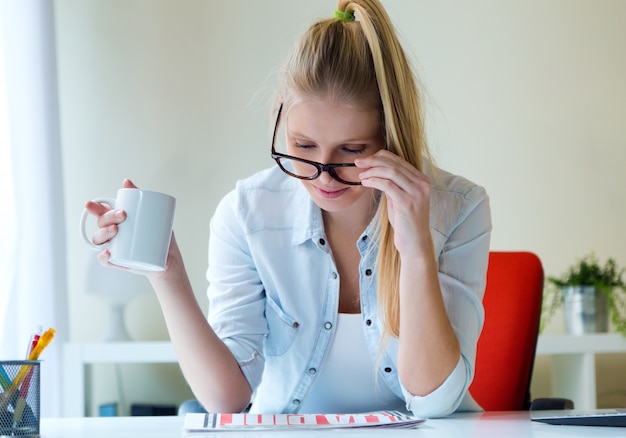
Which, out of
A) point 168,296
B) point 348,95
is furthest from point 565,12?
point 168,296

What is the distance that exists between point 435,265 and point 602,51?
2.12 m

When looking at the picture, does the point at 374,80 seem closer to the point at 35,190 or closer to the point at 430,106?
the point at 35,190

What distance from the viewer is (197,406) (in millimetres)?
1554

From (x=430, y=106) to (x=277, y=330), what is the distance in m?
1.76

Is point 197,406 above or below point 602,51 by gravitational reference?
below

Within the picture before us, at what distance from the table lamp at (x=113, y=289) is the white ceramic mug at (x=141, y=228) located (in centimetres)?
181

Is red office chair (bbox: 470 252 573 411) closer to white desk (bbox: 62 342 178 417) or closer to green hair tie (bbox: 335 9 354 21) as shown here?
green hair tie (bbox: 335 9 354 21)

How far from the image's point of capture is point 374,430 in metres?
0.98

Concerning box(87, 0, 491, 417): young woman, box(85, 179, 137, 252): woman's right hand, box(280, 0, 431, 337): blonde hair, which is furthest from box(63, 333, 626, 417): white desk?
box(85, 179, 137, 252): woman's right hand

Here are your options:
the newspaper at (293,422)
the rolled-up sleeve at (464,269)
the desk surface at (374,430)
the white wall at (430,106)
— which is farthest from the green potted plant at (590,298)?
the newspaper at (293,422)

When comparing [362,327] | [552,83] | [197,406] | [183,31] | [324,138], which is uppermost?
[183,31]

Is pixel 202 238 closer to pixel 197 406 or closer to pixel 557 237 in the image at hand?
pixel 557 237

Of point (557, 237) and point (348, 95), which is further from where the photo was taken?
point (557, 237)

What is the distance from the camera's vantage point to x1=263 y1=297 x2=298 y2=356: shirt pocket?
1.43 meters
